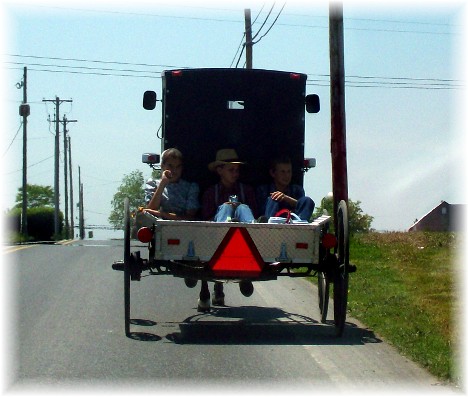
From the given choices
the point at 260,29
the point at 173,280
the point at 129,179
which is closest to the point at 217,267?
the point at 173,280

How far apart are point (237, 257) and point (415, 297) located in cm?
446

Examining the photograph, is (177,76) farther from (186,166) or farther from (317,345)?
(317,345)

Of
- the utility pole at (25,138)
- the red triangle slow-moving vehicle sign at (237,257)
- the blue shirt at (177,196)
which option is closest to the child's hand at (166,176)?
the blue shirt at (177,196)

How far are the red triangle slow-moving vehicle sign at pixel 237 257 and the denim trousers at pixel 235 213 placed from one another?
0.57 m

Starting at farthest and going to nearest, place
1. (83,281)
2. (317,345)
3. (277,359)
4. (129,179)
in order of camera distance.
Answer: (129,179), (83,281), (317,345), (277,359)

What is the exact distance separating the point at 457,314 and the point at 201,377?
15.3 feet

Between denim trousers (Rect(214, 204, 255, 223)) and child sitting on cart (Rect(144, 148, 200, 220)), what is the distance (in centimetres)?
56

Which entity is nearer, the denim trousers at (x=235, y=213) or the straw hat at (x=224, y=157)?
the denim trousers at (x=235, y=213)

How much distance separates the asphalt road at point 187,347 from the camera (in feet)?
26.3

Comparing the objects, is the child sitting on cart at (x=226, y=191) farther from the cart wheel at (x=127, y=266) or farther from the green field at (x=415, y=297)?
the green field at (x=415, y=297)

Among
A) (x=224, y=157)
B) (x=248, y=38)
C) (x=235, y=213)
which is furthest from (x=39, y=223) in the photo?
(x=235, y=213)

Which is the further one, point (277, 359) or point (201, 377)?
point (277, 359)

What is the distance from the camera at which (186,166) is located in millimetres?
12727

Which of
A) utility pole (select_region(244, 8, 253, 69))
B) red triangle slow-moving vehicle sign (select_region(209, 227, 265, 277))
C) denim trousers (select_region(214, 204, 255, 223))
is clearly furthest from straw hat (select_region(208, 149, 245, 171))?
utility pole (select_region(244, 8, 253, 69))
